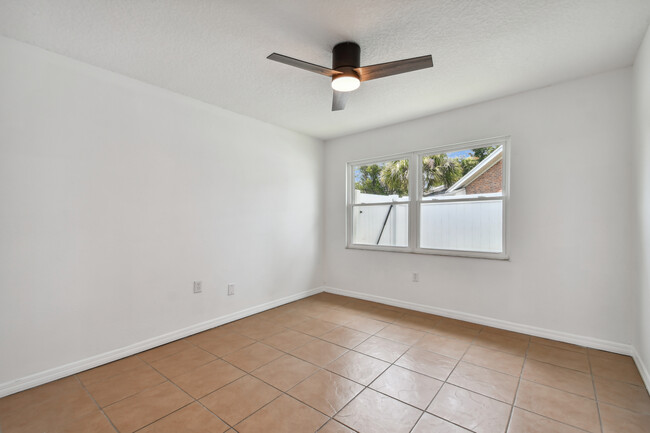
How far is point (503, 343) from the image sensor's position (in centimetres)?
277

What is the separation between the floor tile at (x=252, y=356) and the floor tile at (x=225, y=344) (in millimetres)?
77

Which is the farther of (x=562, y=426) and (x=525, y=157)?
(x=525, y=157)

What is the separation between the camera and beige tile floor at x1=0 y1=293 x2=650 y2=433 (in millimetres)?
1712

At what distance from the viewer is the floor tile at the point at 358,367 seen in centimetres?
221

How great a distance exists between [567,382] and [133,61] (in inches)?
167

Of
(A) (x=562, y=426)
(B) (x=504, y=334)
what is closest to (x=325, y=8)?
(A) (x=562, y=426)

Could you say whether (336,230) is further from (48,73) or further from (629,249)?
(48,73)

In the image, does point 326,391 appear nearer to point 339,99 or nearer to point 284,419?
point 284,419

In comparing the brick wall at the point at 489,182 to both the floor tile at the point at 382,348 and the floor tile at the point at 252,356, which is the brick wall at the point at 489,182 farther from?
the floor tile at the point at 252,356

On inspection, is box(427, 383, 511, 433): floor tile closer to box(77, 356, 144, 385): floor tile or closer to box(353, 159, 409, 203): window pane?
box(77, 356, 144, 385): floor tile

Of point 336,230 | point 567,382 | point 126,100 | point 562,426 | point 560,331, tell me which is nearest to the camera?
point 562,426

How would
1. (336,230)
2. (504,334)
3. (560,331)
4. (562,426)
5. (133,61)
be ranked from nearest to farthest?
(562,426) → (133,61) → (560,331) → (504,334) → (336,230)

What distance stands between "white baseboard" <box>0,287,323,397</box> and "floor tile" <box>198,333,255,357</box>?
30 centimetres

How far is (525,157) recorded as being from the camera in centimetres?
299
